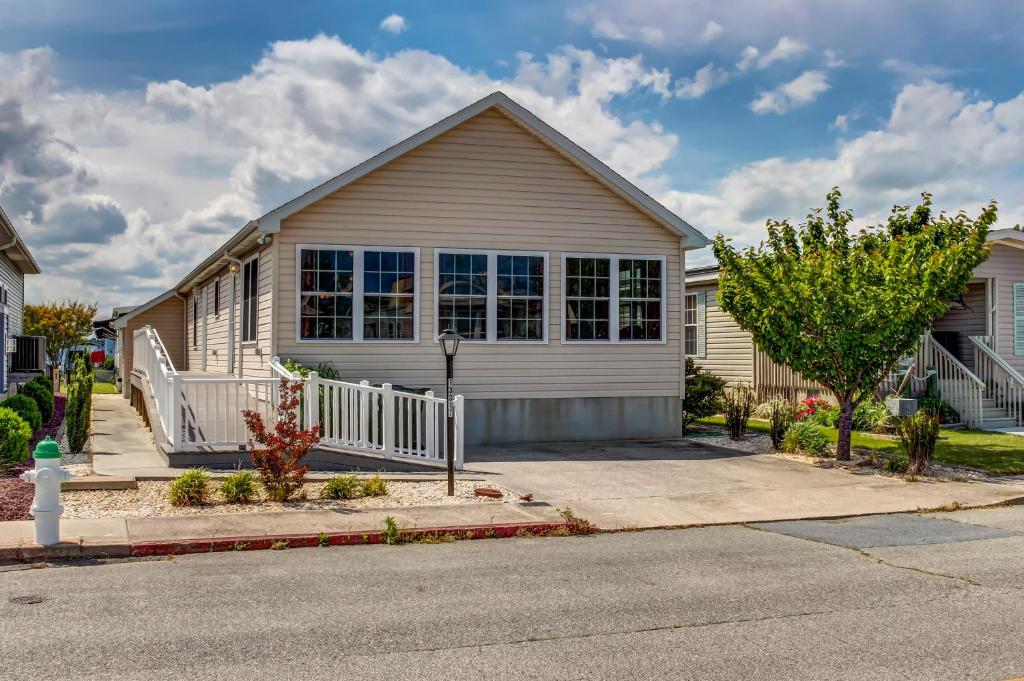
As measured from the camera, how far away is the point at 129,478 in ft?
38.4

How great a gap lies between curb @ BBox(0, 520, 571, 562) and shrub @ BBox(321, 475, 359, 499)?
76.1 inches

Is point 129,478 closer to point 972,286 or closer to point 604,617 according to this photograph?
point 604,617

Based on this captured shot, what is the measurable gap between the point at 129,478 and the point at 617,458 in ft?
26.9

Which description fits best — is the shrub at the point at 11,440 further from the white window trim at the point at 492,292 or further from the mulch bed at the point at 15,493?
the white window trim at the point at 492,292

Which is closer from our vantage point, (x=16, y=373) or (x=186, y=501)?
(x=186, y=501)

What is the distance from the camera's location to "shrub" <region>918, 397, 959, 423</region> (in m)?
20.7

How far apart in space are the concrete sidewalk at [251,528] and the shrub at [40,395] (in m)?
12.5

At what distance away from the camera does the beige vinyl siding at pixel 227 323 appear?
16750mm

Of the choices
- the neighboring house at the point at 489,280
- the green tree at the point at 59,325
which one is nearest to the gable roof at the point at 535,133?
the neighboring house at the point at 489,280

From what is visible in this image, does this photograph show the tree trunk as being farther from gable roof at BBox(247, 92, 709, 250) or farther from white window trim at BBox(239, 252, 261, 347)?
white window trim at BBox(239, 252, 261, 347)

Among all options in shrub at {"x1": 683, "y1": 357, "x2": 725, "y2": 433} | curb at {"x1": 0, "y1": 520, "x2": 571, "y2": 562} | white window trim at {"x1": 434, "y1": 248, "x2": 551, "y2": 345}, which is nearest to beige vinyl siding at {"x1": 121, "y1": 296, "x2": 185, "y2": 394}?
white window trim at {"x1": 434, "y1": 248, "x2": 551, "y2": 345}

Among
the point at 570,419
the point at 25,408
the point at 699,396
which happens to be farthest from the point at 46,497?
the point at 699,396

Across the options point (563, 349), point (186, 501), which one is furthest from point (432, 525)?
point (563, 349)

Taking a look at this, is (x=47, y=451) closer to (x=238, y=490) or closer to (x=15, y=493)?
(x=238, y=490)
